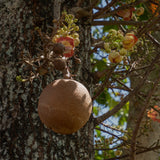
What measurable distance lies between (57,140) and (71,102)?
2.07 feet

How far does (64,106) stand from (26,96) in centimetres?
67

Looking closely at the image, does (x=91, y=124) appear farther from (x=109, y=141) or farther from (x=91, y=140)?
(x=109, y=141)

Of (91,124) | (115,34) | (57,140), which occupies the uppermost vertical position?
(115,34)

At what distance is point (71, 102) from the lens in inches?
47.1

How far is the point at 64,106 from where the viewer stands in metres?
1.18

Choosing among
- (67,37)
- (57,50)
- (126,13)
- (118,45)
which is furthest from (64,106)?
(126,13)

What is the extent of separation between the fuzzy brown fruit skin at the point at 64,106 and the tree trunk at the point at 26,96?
42cm

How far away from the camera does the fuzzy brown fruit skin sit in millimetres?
1182

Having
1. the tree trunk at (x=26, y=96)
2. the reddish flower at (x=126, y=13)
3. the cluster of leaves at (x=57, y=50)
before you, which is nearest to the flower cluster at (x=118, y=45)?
the cluster of leaves at (x=57, y=50)

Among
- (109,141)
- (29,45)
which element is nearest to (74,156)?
(29,45)

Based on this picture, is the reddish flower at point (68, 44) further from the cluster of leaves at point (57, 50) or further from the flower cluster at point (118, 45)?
the flower cluster at point (118, 45)

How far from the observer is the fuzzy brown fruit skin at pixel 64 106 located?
1182 mm

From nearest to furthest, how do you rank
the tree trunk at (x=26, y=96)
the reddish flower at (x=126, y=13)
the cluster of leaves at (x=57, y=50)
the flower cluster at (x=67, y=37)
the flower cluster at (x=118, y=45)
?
the cluster of leaves at (x=57, y=50) → the flower cluster at (x=67, y=37) → the flower cluster at (x=118, y=45) → the tree trunk at (x=26, y=96) → the reddish flower at (x=126, y=13)

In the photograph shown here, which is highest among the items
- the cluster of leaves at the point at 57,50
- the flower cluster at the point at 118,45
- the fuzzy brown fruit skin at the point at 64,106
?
the flower cluster at the point at 118,45
